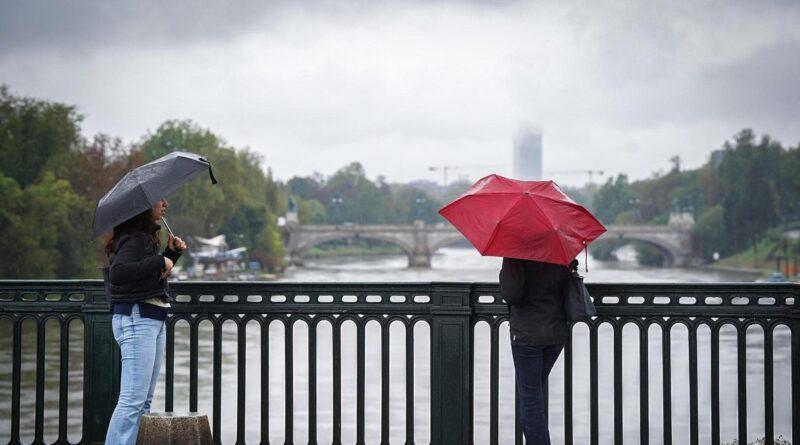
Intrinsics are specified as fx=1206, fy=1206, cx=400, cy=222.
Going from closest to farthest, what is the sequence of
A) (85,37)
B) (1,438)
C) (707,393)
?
(1,438) < (707,393) < (85,37)

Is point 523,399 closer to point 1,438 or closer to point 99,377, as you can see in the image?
point 99,377

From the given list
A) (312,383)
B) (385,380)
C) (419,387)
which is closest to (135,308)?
(312,383)

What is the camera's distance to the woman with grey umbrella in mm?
5414

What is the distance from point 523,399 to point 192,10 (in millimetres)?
92366

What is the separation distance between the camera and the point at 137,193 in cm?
538

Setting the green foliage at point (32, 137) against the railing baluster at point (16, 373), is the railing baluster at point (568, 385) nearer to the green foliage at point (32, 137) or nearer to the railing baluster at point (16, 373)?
the railing baluster at point (16, 373)

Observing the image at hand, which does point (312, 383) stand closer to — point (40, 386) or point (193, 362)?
point (193, 362)

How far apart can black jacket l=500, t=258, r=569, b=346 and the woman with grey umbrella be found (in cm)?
156

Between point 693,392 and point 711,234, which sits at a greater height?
point 693,392

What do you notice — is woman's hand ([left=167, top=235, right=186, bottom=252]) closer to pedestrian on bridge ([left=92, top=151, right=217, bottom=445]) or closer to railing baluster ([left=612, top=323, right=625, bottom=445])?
pedestrian on bridge ([left=92, top=151, right=217, bottom=445])

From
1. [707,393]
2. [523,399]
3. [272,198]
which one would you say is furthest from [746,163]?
[523,399]

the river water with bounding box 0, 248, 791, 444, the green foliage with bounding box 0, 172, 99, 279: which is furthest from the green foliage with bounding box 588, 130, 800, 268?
the green foliage with bounding box 0, 172, 99, 279

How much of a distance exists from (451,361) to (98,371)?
1.83 m

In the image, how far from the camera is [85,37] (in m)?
87.4
